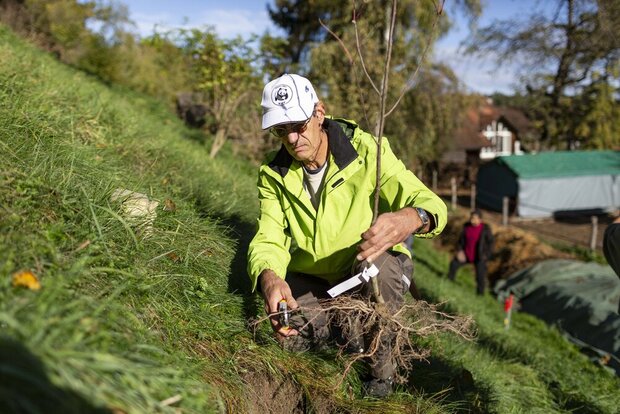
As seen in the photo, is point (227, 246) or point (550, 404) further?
point (550, 404)

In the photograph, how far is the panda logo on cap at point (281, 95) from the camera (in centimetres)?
328

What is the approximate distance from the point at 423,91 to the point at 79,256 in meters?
21.7

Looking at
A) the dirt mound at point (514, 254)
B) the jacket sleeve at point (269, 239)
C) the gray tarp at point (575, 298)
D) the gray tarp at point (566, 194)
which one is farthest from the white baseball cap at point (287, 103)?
the gray tarp at point (566, 194)

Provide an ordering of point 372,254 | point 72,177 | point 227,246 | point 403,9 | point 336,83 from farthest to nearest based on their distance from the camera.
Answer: point 403,9
point 336,83
point 227,246
point 72,177
point 372,254

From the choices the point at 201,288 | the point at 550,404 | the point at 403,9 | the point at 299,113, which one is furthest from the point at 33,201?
the point at 403,9

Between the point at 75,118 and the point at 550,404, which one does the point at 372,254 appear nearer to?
the point at 550,404

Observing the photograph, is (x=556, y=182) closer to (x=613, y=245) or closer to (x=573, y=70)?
(x=573, y=70)

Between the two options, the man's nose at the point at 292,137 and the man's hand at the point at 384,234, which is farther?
the man's nose at the point at 292,137

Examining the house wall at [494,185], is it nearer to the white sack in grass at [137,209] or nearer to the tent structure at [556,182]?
the tent structure at [556,182]

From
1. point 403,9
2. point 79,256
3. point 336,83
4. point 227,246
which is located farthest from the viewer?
point 403,9

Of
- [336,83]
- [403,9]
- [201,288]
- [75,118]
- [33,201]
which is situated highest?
[403,9]

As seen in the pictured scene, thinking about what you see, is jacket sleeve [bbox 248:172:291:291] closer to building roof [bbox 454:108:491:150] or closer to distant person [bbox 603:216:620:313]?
distant person [bbox 603:216:620:313]

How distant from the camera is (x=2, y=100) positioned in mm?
4195

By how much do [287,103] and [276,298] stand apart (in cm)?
100
